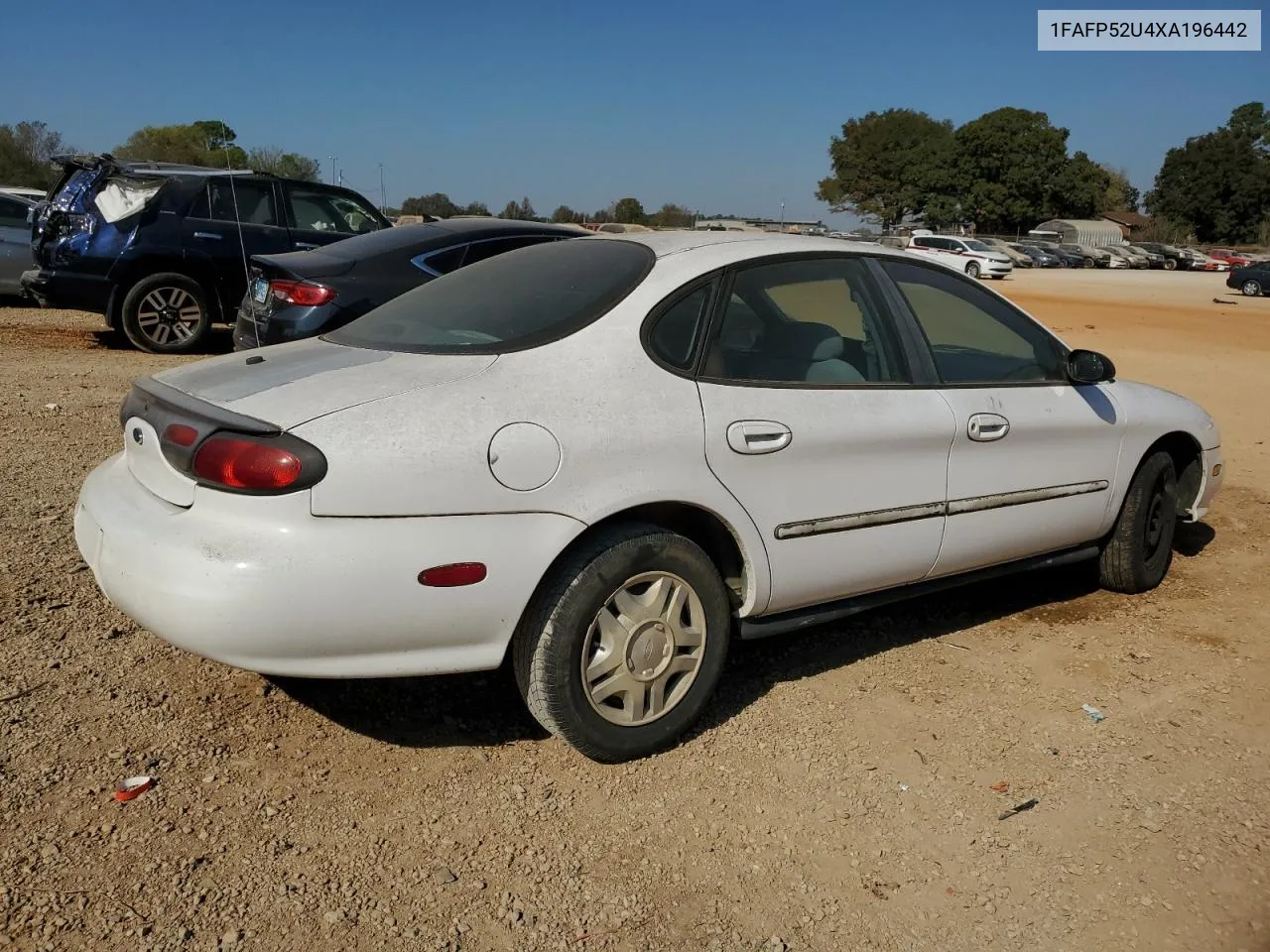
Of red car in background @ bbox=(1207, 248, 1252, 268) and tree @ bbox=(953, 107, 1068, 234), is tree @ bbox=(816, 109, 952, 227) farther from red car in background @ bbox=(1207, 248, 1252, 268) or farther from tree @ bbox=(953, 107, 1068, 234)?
red car in background @ bbox=(1207, 248, 1252, 268)

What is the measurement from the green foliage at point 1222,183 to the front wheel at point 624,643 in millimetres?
97615

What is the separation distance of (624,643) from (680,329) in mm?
982

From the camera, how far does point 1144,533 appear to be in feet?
15.5

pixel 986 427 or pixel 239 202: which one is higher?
pixel 239 202

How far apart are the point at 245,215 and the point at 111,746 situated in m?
8.42

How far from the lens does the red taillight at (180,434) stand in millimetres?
2811

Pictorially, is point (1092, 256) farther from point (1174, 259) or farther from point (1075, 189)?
point (1075, 189)

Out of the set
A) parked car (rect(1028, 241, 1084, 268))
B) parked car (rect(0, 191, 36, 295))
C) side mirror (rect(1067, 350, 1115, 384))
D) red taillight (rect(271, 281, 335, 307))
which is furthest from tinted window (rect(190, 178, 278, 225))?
parked car (rect(1028, 241, 1084, 268))

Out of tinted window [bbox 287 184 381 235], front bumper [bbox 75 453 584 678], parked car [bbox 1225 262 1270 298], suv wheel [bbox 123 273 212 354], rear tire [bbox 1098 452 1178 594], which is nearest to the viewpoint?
front bumper [bbox 75 453 584 678]

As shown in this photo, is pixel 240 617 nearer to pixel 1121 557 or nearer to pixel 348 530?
pixel 348 530

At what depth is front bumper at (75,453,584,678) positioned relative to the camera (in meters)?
2.63

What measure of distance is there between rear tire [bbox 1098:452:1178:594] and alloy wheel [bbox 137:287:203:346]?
859cm

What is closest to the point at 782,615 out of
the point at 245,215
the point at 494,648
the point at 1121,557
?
the point at 494,648

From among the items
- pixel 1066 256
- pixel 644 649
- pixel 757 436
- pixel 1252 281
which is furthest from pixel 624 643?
pixel 1066 256
